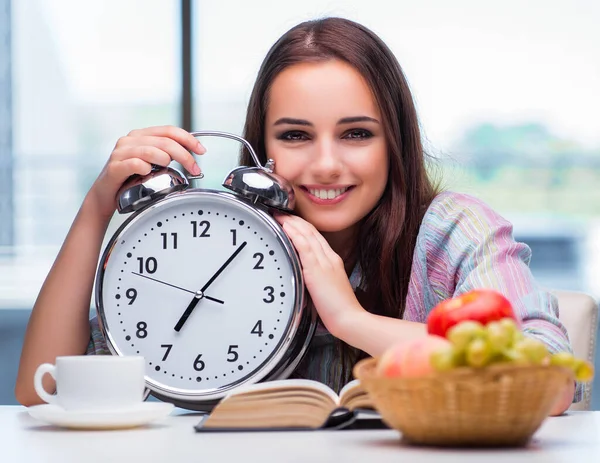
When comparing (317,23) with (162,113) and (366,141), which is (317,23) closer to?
(366,141)

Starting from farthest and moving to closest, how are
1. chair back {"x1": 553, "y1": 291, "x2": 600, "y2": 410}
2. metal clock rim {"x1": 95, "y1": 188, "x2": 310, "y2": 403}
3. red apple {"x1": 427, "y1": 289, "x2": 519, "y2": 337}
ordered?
1. chair back {"x1": 553, "y1": 291, "x2": 600, "y2": 410}
2. metal clock rim {"x1": 95, "y1": 188, "x2": 310, "y2": 403}
3. red apple {"x1": 427, "y1": 289, "x2": 519, "y2": 337}

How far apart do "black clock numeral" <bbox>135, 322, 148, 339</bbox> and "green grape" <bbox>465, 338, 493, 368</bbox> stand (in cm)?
81

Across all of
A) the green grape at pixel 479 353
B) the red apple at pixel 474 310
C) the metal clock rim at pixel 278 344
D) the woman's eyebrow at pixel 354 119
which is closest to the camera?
the green grape at pixel 479 353

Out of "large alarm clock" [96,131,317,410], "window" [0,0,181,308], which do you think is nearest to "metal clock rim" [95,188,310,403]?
"large alarm clock" [96,131,317,410]

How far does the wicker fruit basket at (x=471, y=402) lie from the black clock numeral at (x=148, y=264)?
0.70 m

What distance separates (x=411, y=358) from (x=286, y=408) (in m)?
0.29

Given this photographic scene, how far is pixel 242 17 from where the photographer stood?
18.1 ft

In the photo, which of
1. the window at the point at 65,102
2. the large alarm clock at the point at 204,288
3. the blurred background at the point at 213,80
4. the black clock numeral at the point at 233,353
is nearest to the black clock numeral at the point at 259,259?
the large alarm clock at the point at 204,288

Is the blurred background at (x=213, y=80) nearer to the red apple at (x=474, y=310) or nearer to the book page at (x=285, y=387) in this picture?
the book page at (x=285, y=387)

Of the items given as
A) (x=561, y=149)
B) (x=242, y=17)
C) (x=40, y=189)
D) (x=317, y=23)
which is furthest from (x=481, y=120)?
(x=317, y=23)

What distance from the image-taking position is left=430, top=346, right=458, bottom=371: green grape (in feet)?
3.04

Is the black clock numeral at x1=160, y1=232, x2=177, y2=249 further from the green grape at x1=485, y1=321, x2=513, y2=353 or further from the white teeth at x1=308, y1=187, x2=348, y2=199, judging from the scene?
the green grape at x1=485, y1=321, x2=513, y2=353

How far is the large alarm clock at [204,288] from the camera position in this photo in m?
1.59

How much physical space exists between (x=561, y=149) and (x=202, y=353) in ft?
18.5
